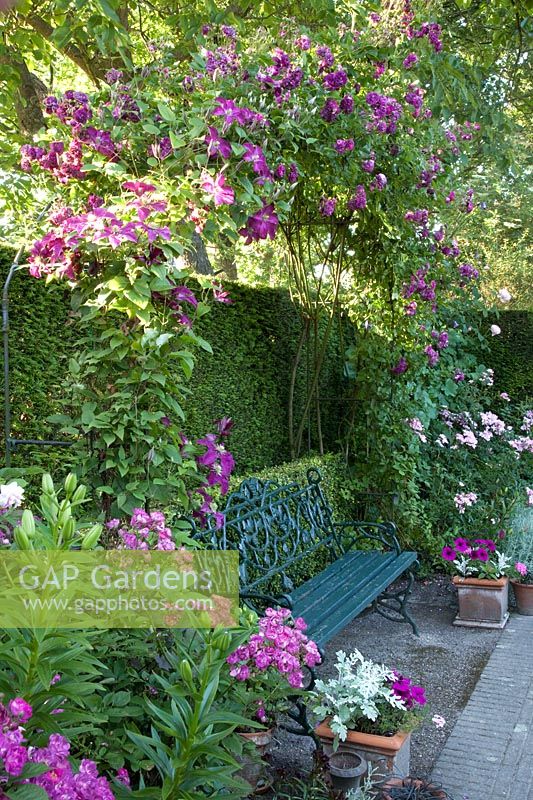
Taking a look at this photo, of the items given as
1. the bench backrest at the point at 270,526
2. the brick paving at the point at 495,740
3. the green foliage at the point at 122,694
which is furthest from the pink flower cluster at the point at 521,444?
the green foliage at the point at 122,694

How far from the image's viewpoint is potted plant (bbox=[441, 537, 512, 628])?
16.9 ft

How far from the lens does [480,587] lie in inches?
204

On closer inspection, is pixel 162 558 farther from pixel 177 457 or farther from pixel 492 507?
pixel 492 507

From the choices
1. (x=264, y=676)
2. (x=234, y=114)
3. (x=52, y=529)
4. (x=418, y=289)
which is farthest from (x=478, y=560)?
(x=52, y=529)

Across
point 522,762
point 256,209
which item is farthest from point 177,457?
point 522,762

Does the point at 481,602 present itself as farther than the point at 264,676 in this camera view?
Yes

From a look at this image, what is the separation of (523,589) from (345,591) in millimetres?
1801

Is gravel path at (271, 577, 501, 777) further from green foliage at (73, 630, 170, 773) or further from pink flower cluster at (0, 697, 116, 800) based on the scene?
pink flower cluster at (0, 697, 116, 800)

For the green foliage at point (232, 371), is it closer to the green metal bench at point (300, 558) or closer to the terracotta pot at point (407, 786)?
the green metal bench at point (300, 558)

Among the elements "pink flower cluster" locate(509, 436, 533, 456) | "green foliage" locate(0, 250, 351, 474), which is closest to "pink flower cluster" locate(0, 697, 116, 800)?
"green foliage" locate(0, 250, 351, 474)

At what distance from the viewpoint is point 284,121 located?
3.69 metres

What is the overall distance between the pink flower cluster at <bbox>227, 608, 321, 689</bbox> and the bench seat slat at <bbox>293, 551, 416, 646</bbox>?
64cm

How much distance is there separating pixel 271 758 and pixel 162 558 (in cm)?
122

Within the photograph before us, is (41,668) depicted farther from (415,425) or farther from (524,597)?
(415,425)
